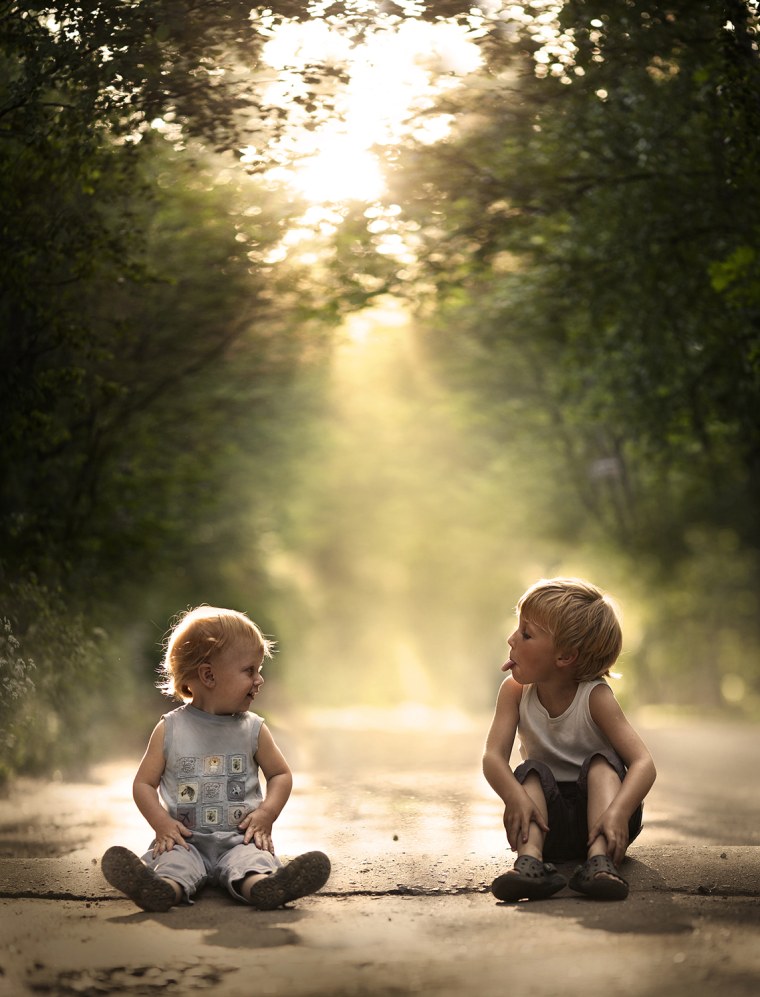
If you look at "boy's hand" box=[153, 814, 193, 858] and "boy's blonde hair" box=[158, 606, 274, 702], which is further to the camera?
"boy's blonde hair" box=[158, 606, 274, 702]

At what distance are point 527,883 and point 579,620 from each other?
1.10 m

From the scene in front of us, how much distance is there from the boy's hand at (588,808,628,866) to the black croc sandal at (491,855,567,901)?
0.83 ft

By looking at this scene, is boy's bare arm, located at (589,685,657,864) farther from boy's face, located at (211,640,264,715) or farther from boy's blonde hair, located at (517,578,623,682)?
boy's face, located at (211,640,264,715)

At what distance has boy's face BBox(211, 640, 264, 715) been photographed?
5.18m

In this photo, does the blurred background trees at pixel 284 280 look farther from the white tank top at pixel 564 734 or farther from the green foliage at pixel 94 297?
the white tank top at pixel 564 734

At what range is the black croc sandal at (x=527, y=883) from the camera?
15.3 feet

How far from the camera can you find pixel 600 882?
4629 mm

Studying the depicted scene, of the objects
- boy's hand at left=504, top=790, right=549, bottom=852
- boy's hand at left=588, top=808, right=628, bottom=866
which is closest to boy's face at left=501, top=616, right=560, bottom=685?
boy's hand at left=504, top=790, right=549, bottom=852

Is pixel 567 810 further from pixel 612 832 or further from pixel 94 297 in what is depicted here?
pixel 94 297

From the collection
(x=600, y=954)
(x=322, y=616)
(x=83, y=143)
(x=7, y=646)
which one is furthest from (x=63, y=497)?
(x=322, y=616)

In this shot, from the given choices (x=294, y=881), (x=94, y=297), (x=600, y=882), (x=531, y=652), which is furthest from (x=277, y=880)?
(x=94, y=297)

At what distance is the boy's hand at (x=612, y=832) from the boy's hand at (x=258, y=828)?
4.08 ft

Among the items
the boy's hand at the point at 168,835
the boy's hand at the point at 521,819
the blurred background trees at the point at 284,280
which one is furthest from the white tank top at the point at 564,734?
the blurred background trees at the point at 284,280

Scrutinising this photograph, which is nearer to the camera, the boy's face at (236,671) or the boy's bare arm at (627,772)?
the boy's bare arm at (627,772)
